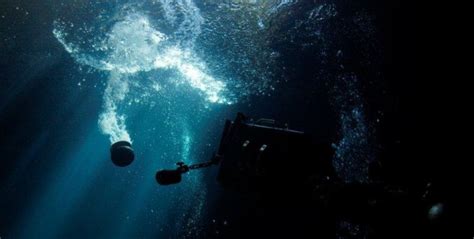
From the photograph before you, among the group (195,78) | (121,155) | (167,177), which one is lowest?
(195,78)

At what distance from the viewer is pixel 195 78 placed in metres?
13.2

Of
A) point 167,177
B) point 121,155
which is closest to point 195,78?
point 121,155

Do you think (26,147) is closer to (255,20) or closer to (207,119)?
(207,119)

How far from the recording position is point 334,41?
7.34 metres

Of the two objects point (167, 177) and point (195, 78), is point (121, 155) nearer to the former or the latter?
point (167, 177)

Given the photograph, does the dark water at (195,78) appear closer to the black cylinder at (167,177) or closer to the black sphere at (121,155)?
the black cylinder at (167,177)

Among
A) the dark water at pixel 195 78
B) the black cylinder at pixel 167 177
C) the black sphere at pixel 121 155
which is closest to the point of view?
the black cylinder at pixel 167 177

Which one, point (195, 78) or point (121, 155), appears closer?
point (121, 155)

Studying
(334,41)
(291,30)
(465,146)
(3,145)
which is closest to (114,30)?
(291,30)

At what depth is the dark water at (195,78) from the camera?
21.1 ft

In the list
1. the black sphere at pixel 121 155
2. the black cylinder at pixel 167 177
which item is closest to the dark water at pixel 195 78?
the black cylinder at pixel 167 177

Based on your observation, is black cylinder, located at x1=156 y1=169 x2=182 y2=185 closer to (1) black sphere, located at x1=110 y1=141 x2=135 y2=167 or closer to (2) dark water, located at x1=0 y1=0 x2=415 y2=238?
(1) black sphere, located at x1=110 y1=141 x2=135 y2=167

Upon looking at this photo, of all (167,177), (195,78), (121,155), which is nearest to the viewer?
(167,177)

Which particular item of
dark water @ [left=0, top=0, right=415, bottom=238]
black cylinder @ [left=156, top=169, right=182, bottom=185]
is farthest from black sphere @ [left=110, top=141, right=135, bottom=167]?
dark water @ [left=0, top=0, right=415, bottom=238]
